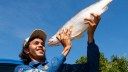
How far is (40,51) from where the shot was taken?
5207 millimetres

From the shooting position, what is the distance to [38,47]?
17.3 ft

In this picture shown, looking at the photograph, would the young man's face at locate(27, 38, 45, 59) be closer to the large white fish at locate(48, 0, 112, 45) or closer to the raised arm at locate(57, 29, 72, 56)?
the raised arm at locate(57, 29, 72, 56)

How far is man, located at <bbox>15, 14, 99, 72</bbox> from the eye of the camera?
4.90 metres

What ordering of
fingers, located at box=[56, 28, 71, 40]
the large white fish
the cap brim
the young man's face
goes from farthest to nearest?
1. the cap brim
2. the young man's face
3. fingers, located at box=[56, 28, 71, 40]
4. the large white fish

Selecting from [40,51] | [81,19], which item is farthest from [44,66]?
[81,19]

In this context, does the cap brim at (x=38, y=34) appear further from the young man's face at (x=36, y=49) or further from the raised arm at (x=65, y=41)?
the raised arm at (x=65, y=41)

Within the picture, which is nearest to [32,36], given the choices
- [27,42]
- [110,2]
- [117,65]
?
[27,42]

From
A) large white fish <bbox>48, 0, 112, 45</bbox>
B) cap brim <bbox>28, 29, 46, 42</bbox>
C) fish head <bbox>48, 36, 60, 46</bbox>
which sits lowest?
fish head <bbox>48, 36, 60, 46</bbox>

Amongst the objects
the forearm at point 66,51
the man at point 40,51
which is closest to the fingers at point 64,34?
the man at point 40,51

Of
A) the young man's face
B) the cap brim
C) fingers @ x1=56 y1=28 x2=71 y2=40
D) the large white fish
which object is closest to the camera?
the large white fish

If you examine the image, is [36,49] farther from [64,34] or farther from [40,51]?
[64,34]

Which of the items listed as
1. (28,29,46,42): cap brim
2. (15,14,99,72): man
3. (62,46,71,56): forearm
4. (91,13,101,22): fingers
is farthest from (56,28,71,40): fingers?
(28,29,46,42): cap brim

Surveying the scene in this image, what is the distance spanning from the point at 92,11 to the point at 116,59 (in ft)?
99.4

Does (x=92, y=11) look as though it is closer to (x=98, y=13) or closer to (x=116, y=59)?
(x=98, y=13)
